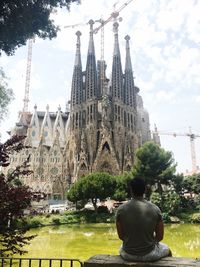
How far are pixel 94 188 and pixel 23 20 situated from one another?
32807mm

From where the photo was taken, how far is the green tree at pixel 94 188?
137 ft

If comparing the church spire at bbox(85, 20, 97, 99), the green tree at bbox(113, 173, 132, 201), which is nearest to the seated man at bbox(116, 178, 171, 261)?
the green tree at bbox(113, 173, 132, 201)

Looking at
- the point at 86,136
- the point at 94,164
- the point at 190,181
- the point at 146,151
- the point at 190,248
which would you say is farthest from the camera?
the point at 86,136

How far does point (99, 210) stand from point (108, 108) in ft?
102

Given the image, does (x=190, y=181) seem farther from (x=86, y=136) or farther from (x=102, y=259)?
(x=102, y=259)

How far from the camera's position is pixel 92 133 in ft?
228

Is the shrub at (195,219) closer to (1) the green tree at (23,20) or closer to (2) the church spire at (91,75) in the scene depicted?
(1) the green tree at (23,20)

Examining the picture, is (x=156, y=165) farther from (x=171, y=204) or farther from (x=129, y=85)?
(x=129, y=85)

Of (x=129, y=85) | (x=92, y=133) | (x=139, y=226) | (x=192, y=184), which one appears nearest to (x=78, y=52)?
(x=129, y=85)

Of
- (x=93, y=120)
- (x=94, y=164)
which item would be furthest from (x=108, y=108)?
(x=94, y=164)

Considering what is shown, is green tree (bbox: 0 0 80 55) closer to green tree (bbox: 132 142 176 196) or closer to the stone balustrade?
the stone balustrade

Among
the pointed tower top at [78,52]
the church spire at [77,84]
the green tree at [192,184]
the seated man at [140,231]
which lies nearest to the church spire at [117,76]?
the church spire at [77,84]

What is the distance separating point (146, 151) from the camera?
42500 millimetres

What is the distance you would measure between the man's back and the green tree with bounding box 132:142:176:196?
38.1 m
